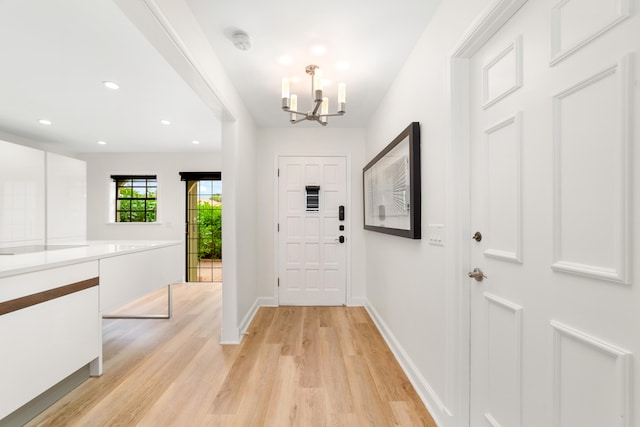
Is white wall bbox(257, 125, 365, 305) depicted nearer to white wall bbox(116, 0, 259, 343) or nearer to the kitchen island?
white wall bbox(116, 0, 259, 343)

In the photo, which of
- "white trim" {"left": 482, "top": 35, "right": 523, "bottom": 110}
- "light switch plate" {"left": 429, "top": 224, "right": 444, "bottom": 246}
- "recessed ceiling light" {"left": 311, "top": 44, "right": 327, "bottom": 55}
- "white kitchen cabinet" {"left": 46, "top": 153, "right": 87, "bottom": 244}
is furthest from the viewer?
"white kitchen cabinet" {"left": 46, "top": 153, "right": 87, "bottom": 244}

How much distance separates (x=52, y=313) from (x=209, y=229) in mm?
4130

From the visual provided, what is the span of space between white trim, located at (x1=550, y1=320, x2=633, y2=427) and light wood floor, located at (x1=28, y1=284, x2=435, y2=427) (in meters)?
0.94

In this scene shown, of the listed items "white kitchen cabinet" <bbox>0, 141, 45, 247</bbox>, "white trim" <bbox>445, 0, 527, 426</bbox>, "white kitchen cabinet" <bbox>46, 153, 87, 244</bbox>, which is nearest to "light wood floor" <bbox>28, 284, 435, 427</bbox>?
"white trim" <bbox>445, 0, 527, 426</bbox>

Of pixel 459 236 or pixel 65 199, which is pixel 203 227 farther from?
pixel 459 236

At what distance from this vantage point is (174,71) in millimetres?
2605

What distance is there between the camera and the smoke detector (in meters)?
2.01

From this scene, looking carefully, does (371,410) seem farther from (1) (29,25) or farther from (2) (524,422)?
(1) (29,25)

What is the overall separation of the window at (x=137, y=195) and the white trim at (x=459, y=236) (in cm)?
570

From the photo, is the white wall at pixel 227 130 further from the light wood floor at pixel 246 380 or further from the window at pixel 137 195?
the window at pixel 137 195

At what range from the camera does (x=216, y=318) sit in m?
3.53

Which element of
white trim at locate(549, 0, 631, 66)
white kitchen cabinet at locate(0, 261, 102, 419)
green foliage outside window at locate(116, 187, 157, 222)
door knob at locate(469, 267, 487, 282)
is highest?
white trim at locate(549, 0, 631, 66)

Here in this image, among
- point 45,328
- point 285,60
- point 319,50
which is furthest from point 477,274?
point 45,328

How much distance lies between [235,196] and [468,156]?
203 centimetres
